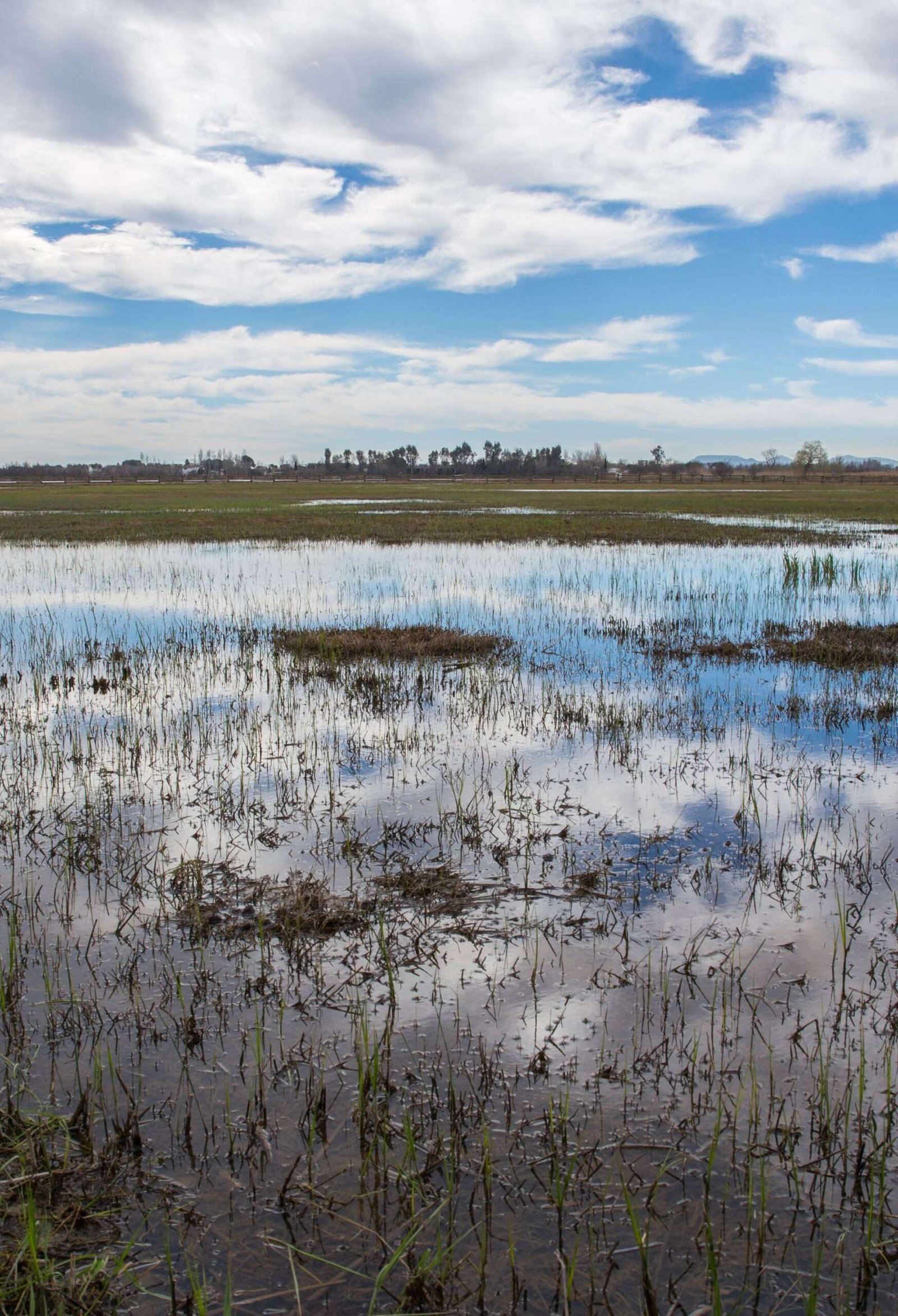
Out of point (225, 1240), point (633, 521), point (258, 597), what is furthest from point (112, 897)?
point (633, 521)

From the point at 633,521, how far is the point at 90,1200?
139ft

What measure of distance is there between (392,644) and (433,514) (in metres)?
38.3

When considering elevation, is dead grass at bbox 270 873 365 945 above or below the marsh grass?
above

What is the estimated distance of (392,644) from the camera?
49.5ft

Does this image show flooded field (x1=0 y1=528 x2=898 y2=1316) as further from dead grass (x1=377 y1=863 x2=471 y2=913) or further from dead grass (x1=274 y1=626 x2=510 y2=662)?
dead grass (x1=274 y1=626 x2=510 y2=662)

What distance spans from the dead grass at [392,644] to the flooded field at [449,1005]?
9.12ft

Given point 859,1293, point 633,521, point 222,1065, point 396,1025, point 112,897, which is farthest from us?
point 633,521

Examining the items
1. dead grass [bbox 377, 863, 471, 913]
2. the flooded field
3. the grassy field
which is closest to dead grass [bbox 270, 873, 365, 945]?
the flooded field

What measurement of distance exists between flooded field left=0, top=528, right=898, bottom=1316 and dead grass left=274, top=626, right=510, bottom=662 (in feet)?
9.12

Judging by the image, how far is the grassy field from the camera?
3662 centimetres

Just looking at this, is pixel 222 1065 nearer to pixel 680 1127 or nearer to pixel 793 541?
pixel 680 1127

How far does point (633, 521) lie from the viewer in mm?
43594

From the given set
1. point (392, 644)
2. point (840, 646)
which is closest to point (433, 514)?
point (392, 644)

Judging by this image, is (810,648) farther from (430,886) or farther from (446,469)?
(446,469)
